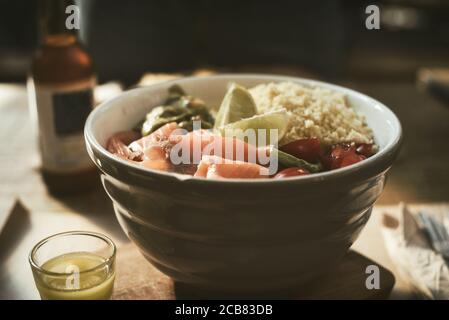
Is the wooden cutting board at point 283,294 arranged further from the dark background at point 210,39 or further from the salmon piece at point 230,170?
the dark background at point 210,39

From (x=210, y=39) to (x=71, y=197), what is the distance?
1846 millimetres

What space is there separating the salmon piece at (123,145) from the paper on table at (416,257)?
1.46 ft

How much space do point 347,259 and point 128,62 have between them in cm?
196

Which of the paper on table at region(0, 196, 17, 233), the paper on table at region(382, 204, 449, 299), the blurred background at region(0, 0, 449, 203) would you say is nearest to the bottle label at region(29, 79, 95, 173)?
the paper on table at region(0, 196, 17, 233)

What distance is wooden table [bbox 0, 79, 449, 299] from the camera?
909mm

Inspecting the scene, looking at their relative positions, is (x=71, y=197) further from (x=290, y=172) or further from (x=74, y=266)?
(x=290, y=172)

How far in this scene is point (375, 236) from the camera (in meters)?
0.98

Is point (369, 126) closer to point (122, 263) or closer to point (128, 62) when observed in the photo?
point (122, 263)

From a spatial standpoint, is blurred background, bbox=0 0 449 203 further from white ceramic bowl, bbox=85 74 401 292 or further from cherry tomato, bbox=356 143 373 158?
white ceramic bowl, bbox=85 74 401 292

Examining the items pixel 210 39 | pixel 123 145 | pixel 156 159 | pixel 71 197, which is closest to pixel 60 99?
pixel 71 197

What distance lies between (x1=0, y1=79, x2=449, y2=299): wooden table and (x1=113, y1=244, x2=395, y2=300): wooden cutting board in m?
0.06

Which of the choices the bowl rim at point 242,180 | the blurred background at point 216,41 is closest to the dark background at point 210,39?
the blurred background at point 216,41

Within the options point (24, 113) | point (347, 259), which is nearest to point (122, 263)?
point (347, 259)

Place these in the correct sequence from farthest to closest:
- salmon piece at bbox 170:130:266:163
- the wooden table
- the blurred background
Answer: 1. the blurred background
2. the wooden table
3. salmon piece at bbox 170:130:266:163
